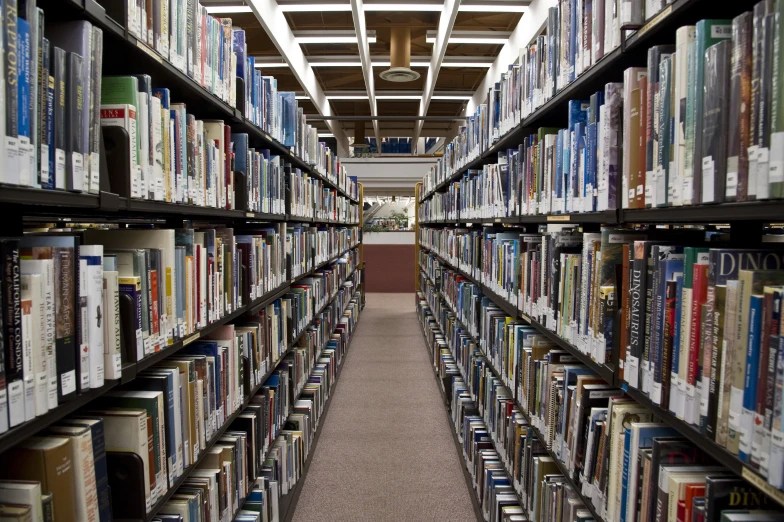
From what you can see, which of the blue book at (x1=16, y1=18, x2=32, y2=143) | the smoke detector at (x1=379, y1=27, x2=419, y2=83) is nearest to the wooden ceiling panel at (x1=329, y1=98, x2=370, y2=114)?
the smoke detector at (x1=379, y1=27, x2=419, y2=83)

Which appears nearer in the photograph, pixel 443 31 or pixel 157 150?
pixel 157 150

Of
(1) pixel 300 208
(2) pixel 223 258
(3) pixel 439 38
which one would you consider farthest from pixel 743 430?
(3) pixel 439 38

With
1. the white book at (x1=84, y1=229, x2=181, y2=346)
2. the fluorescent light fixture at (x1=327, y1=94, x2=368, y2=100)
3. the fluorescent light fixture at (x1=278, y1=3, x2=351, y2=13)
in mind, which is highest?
the fluorescent light fixture at (x1=327, y1=94, x2=368, y2=100)

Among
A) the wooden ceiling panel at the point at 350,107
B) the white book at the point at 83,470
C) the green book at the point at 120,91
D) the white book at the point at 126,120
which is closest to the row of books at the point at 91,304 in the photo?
the white book at the point at 83,470

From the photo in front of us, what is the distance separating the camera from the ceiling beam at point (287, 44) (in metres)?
4.83

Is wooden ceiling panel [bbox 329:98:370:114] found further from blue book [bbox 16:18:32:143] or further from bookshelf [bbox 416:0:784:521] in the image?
blue book [bbox 16:18:32:143]

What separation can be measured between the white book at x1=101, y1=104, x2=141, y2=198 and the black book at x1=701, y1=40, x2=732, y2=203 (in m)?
1.20

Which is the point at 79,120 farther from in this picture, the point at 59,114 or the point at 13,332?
the point at 13,332

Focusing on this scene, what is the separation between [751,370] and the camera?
81 centimetres

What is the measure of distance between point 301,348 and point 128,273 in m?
2.49

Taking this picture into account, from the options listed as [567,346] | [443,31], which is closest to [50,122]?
[567,346]

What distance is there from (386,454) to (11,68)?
10.8 feet

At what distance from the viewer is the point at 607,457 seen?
1350 mm

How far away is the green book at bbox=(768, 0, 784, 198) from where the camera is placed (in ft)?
2.43
